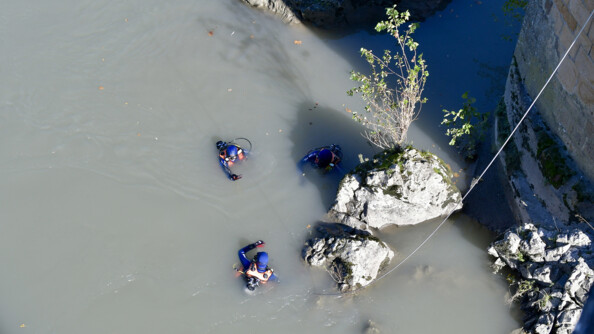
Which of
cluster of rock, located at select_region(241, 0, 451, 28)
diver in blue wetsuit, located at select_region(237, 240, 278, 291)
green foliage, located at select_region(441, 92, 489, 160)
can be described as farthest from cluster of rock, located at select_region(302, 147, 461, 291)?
cluster of rock, located at select_region(241, 0, 451, 28)

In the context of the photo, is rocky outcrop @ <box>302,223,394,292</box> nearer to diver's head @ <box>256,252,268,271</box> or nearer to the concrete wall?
diver's head @ <box>256,252,268,271</box>

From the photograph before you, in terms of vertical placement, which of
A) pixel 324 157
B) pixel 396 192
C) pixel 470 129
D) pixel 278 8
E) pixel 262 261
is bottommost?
pixel 262 261

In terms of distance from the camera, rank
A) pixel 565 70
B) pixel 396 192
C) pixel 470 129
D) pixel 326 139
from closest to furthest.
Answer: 1. pixel 565 70
2. pixel 396 192
3. pixel 470 129
4. pixel 326 139

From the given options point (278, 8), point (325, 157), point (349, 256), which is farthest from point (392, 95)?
point (349, 256)

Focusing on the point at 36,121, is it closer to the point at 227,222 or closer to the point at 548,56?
the point at 227,222

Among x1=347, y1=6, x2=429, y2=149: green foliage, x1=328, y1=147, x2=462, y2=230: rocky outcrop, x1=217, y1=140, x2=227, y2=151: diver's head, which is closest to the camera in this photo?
x1=347, y1=6, x2=429, y2=149: green foliage

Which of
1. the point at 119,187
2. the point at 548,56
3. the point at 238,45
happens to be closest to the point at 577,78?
the point at 548,56

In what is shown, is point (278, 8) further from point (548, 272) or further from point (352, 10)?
point (548, 272)
